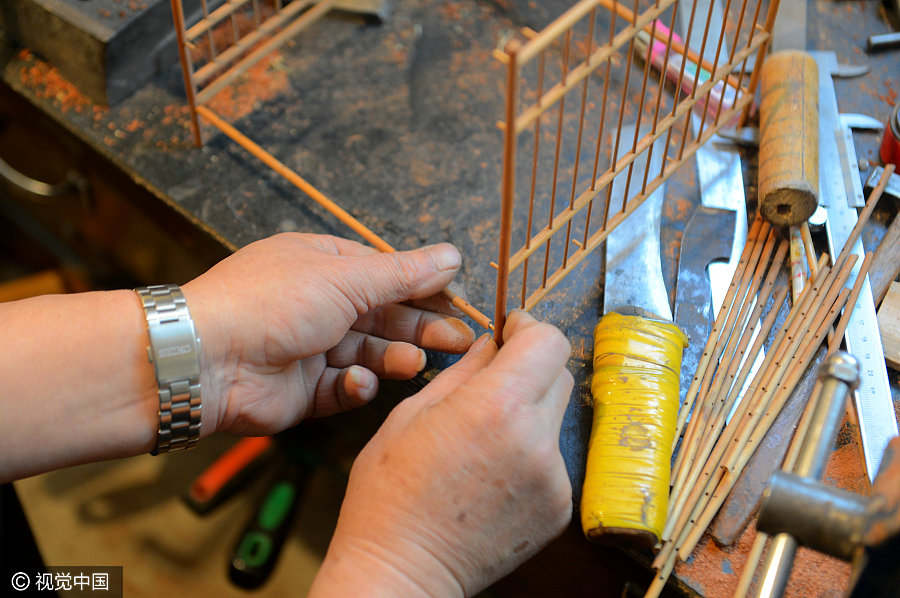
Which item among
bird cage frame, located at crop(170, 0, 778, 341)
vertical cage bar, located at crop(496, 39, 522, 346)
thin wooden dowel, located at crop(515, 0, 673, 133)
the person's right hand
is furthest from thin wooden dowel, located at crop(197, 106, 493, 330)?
thin wooden dowel, located at crop(515, 0, 673, 133)

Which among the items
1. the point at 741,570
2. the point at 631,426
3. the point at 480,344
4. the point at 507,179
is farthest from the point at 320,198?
the point at 741,570

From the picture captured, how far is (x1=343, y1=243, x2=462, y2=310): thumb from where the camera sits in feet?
3.65

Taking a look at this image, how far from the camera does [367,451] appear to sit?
102 cm

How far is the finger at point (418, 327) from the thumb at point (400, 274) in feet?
0.17

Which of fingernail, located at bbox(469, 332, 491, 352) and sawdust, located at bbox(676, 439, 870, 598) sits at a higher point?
fingernail, located at bbox(469, 332, 491, 352)

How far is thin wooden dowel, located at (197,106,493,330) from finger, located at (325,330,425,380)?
10cm

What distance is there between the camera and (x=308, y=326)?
1.08 m

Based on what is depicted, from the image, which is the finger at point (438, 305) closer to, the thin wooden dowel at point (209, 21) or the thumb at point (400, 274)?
the thumb at point (400, 274)

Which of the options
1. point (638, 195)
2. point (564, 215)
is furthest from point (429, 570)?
point (638, 195)

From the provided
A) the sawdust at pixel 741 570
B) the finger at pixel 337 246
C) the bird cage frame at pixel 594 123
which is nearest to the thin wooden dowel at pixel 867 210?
the bird cage frame at pixel 594 123

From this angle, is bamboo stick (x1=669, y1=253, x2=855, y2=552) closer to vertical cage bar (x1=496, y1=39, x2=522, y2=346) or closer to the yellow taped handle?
the yellow taped handle

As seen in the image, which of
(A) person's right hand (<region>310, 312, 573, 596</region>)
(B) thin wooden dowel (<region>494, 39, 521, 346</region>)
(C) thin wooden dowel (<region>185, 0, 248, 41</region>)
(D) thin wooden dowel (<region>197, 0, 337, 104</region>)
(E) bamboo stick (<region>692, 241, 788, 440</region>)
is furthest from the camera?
(D) thin wooden dowel (<region>197, 0, 337, 104</region>)

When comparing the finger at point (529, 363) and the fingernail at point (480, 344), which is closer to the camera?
the finger at point (529, 363)

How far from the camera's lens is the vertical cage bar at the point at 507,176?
80cm
